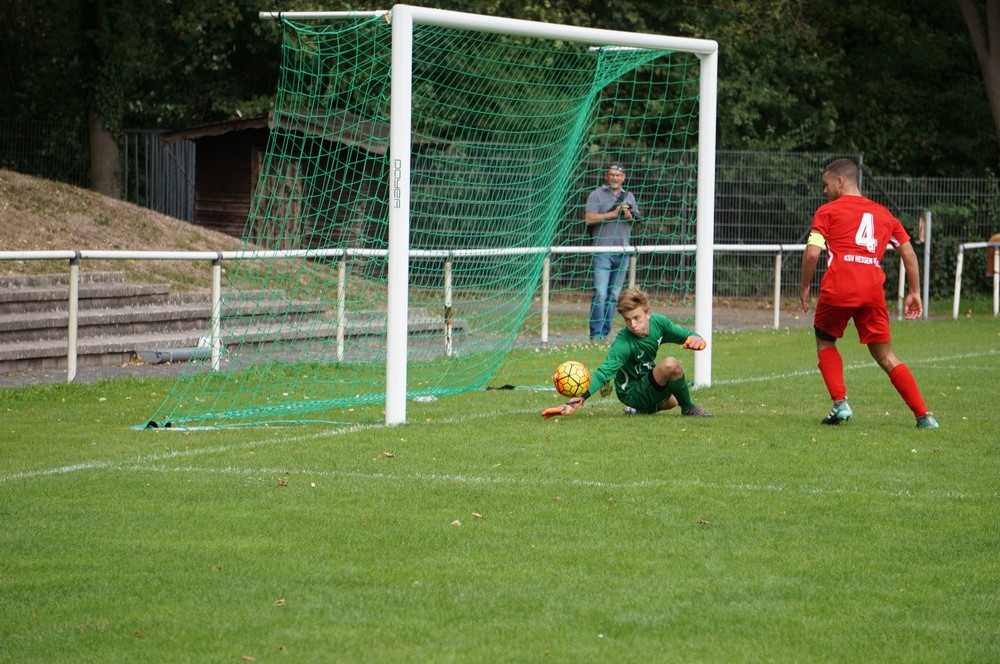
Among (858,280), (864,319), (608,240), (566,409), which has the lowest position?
(566,409)

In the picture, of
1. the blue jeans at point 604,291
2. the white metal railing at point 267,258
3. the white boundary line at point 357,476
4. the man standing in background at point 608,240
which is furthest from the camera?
the blue jeans at point 604,291

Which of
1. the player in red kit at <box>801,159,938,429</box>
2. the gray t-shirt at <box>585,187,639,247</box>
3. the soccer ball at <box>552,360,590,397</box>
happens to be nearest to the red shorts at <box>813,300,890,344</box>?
the player in red kit at <box>801,159,938,429</box>

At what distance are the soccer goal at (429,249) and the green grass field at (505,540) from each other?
62.6 inches

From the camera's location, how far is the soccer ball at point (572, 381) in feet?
30.6

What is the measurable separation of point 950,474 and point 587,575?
124 inches

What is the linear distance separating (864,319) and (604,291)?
675cm

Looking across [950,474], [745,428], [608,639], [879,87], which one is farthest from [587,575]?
[879,87]

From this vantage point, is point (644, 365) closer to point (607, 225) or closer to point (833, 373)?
point (833, 373)

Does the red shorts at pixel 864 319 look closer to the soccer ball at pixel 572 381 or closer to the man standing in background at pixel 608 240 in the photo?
the soccer ball at pixel 572 381

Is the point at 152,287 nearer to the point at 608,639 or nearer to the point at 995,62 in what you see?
the point at 608,639

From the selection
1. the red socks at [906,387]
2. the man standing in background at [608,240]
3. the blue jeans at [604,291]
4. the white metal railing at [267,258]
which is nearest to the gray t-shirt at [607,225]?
the man standing in background at [608,240]

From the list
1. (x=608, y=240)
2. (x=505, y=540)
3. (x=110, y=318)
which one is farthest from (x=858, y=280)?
(x=110, y=318)

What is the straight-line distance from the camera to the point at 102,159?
26422 millimetres

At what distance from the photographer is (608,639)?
4629 millimetres
